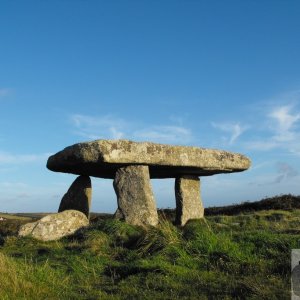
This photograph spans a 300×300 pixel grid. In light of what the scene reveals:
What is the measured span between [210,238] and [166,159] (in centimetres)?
482

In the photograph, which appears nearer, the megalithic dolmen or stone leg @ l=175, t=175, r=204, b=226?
the megalithic dolmen

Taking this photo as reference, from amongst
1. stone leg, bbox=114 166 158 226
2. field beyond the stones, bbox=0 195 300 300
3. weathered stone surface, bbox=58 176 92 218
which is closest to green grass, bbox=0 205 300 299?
field beyond the stones, bbox=0 195 300 300

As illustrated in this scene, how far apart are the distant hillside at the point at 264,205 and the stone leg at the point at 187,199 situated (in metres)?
2.84

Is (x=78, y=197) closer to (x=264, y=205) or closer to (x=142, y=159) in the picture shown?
(x=142, y=159)

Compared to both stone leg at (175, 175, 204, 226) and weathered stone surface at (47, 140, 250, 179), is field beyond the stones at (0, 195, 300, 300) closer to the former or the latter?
weathered stone surface at (47, 140, 250, 179)

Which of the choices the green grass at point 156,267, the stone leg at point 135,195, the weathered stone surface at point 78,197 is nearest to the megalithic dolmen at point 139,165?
the stone leg at point 135,195

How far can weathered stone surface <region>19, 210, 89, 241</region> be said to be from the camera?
11812mm

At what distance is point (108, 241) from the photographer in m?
10.0

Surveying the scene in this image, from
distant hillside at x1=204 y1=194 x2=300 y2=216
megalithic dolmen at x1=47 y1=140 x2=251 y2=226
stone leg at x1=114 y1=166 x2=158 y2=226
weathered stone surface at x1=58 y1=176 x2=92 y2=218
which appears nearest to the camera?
megalithic dolmen at x1=47 y1=140 x2=251 y2=226

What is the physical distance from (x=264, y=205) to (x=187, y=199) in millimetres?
4412

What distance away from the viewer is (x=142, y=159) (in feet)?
42.0

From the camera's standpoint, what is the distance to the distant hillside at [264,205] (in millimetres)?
17312

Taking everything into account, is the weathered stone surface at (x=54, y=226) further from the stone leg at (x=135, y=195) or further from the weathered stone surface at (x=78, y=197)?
the weathered stone surface at (x=78, y=197)

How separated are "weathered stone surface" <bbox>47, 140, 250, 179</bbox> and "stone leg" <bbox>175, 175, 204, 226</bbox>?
0.28 metres
